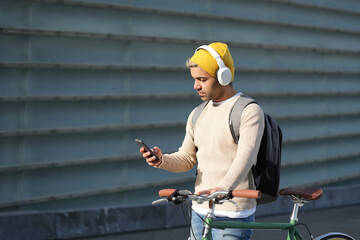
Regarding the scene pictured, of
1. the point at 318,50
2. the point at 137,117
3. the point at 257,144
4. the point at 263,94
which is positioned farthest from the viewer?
the point at 318,50

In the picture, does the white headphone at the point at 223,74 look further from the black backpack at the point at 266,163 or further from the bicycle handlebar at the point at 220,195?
the bicycle handlebar at the point at 220,195

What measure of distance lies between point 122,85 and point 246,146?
471 cm

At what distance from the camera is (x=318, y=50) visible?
36.3 ft

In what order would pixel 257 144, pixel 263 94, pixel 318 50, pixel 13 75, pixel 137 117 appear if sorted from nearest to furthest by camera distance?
pixel 257 144
pixel 13 75
pixel 137 117
pixel 263 94
pixel 318 50

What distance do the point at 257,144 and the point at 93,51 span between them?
4.50m

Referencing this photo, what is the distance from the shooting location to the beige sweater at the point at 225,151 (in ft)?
13.2

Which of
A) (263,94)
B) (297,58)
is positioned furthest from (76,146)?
(297,58)

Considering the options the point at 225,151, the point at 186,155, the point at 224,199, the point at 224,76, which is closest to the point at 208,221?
the point at 224,199

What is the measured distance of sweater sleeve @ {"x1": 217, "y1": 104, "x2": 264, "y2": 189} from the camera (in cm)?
400

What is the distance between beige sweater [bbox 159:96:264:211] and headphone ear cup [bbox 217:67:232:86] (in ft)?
0.47

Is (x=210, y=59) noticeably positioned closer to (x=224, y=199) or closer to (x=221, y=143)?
(x=221, y=143)

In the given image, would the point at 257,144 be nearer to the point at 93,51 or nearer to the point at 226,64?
the point at 226,64

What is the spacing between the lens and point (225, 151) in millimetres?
4191

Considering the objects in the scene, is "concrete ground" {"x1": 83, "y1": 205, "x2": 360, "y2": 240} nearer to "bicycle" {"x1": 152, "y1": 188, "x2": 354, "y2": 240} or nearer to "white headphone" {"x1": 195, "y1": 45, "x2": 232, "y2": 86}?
"bicycle" {"x1": 152, "y1": 188, "x2": 354, "y2": 240}
